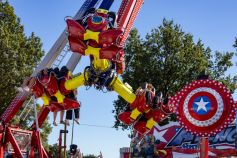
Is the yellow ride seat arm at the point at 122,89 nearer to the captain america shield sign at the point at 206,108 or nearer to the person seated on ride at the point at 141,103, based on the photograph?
the person seated on ride at the point at 141,103

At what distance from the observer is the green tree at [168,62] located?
31281mm

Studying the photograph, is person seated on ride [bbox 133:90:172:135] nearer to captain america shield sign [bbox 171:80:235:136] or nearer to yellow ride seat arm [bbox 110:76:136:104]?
yellow ride seat arm [bbox 110:76:136:104]

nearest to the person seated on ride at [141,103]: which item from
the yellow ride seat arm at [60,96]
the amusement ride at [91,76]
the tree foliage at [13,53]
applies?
the amusement ride at [91,76]

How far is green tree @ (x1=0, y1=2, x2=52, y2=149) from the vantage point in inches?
1100

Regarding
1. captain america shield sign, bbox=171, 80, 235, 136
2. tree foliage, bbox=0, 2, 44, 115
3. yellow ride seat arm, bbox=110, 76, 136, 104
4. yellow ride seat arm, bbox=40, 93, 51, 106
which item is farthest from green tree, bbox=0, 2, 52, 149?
captain america shield sign, bbox=171, 80, 235, 136

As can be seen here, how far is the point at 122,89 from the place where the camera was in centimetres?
1312

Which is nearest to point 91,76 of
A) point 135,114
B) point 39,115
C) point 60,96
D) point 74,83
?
point 74,83

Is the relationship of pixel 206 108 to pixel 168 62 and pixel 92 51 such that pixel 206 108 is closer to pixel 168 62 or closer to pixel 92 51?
pixel 92 51

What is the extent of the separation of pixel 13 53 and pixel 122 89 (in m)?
16.6

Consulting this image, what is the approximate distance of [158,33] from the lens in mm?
32531

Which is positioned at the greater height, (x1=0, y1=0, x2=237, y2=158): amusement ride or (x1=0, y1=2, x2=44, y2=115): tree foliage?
(x1=0, y1=2, x2=44, y2=115): tree foliage

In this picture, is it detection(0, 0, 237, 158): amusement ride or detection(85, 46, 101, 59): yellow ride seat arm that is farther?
detection(85, 46, 101, 59): yellow ride seat arm

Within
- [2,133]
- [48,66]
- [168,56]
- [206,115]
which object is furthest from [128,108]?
[168,56]

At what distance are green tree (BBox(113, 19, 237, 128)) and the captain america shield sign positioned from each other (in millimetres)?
23658
